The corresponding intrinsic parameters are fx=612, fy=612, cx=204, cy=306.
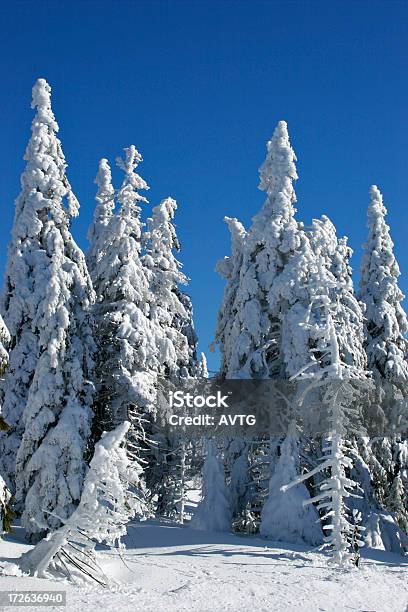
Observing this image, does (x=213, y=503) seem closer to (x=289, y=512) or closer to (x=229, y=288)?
(x=289, y=512)

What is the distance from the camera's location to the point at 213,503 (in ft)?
74.5

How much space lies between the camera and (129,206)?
2406 cm

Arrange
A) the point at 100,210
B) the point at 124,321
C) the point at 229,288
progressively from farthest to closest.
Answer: the point at 100,210 < the point at 229,288 < the point at 124,321

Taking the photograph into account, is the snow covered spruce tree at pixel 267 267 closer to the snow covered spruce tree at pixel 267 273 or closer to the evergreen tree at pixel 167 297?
the snow covered spruce tree at pixel 267 273

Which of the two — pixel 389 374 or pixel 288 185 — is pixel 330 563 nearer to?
pixel 389 374

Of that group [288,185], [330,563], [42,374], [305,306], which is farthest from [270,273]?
[330,563]

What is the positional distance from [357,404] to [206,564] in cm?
1049

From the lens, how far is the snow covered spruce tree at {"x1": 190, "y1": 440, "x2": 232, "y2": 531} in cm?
2255

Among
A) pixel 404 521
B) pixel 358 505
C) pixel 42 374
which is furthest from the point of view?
pixel 404 521

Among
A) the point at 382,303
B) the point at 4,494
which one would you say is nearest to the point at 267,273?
the point at 382,303

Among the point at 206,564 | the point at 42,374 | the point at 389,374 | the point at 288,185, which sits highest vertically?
the point at 288,185

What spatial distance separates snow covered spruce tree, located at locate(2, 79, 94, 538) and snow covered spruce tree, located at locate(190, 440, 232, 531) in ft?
17.0

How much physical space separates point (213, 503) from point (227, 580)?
8.47 m

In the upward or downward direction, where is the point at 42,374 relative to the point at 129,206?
downward
